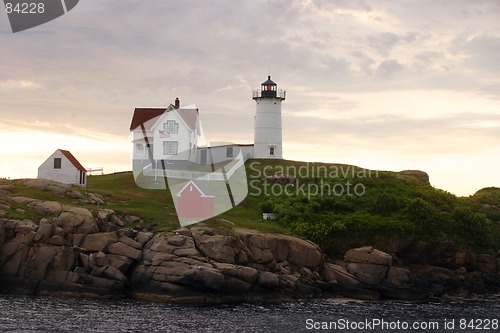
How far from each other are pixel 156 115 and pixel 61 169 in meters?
21.2

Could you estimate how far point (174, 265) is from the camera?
61.8 m

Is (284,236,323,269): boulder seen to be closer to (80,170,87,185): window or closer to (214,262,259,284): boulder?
(214,262,259,284): boulder

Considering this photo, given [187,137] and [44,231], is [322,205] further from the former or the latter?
[44,231]

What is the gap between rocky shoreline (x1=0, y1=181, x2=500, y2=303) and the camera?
61594 millimetres

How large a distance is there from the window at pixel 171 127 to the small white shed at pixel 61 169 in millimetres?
17536

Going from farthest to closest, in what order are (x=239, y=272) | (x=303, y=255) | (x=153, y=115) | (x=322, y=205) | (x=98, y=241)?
1. (x=153, y=115)
2. (x=322, y=205)
3. (x=303, y=255)
4. (x=98, y=241)
5. (x=239, y=272)

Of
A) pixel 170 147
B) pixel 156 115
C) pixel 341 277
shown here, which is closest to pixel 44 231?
pixel 341 277

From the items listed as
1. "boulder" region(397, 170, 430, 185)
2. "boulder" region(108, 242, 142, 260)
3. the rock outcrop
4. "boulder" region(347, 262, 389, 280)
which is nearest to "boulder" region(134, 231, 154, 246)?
the rock outcrop

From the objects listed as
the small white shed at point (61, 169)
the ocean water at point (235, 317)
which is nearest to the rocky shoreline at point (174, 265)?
the ocean water at point (235, 317)

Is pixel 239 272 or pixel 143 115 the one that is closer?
pixel 239 272

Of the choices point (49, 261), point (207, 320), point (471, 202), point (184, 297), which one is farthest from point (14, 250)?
point (471, 202)

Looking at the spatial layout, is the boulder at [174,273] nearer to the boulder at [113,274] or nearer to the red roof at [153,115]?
the boulder at [113,274]

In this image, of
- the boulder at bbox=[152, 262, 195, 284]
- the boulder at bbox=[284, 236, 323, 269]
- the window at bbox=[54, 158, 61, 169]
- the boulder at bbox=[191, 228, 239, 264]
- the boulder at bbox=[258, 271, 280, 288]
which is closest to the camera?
the boulder at bbox=[152, 262, 195, 284]

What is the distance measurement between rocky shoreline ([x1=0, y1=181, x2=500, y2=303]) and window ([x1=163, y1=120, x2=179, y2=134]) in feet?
95.5
